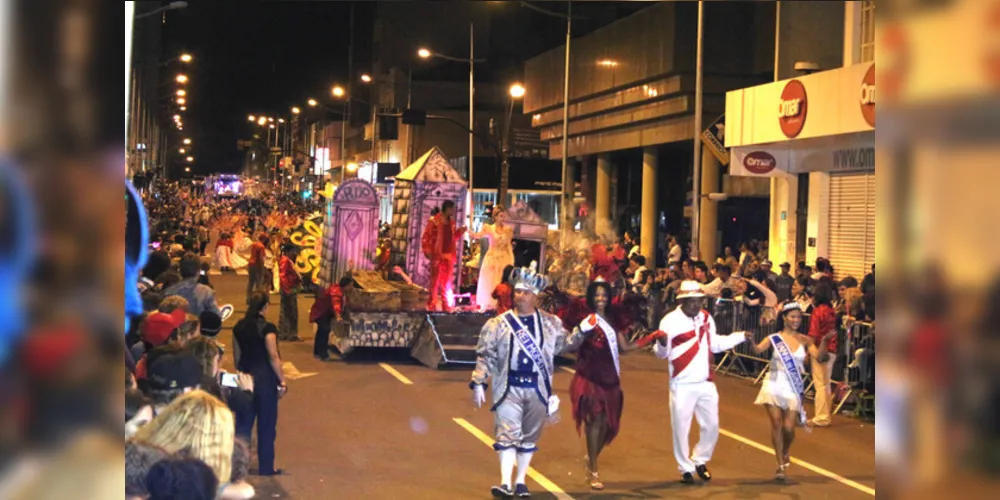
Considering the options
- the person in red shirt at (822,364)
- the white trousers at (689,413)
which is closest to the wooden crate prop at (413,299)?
the person in red shirt at (822,364)

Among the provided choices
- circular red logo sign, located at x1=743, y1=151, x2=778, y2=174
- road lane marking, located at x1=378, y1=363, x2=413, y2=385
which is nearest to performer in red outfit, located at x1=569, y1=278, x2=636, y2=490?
road lane marking, located at x1=378, y1=363, x2=413, y2=385

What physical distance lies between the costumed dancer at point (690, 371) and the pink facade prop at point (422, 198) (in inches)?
394

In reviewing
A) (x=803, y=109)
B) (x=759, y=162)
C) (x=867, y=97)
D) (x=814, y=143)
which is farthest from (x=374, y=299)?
(x=814, y=143)

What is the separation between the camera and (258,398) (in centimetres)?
809

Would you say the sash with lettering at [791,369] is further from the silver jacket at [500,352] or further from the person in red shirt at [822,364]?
the person in red shirt at [822,364]

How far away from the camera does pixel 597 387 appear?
26.7 feet

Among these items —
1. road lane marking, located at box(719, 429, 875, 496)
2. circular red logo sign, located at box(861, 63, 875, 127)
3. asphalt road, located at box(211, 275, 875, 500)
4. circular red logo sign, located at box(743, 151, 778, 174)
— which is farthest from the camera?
circular red logo sign, located at box(743, 151, 778, 174)

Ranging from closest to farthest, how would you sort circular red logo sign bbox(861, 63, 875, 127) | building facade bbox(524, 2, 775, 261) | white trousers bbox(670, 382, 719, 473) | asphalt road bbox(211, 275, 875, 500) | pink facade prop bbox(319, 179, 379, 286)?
asphalt road bbox(211, 275, 875, 500) < white trousers bbox(670, 382, 719, 473) < circular red logo sign bbox(861, 63, 875, 127) < pink facade prop bbox(319, 179, 379, 286) < building facade bbox(524, 2, 775, 261)

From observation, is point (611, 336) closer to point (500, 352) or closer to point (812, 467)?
point (500, 352)

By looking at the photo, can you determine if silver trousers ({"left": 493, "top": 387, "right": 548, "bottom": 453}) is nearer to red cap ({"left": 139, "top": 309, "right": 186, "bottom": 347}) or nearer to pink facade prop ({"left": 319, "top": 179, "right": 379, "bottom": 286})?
red cap ({"left": 139, "top": 309, "right": 186, "bottom": 347})

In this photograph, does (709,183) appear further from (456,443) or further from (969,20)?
(969,20)

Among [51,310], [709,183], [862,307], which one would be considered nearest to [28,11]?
[51,310]

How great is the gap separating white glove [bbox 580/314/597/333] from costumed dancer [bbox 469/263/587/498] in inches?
10.3

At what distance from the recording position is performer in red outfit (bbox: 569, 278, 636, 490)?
8094 millimetres
